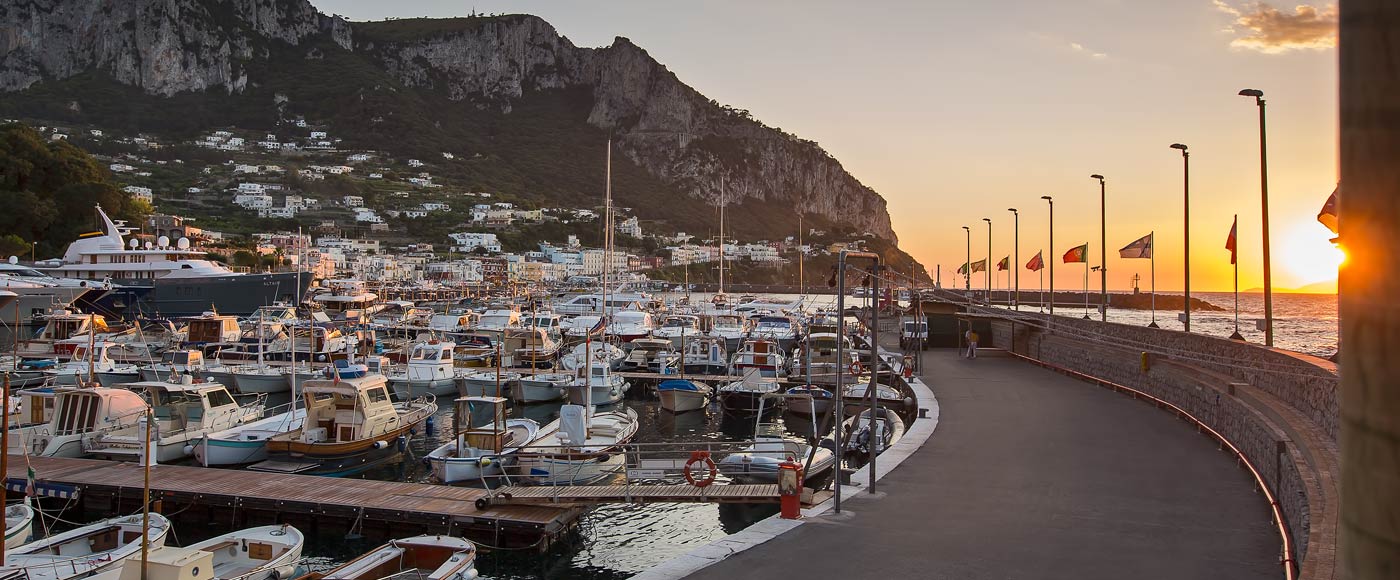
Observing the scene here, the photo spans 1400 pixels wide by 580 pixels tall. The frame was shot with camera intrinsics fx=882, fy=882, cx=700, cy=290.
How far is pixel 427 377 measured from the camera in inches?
1369

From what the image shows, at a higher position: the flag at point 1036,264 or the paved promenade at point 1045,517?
the flag at point 1036,264

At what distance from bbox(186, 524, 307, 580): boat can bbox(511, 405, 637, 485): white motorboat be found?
12.9 feet

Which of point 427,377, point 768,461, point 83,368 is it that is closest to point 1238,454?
point 768,461

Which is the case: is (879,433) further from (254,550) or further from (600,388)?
(254,550)

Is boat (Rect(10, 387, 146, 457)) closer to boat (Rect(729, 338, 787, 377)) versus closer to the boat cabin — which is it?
the boat cabin

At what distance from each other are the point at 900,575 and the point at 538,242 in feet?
586

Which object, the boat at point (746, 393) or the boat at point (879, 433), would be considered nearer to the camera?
the boat at point (879, 433)

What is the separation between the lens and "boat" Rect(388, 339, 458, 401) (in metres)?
34.4

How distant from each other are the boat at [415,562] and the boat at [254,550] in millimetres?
1047

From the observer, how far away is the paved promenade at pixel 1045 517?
32.6 ft

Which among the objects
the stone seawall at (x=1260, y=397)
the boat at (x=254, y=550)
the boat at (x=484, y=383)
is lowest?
the boat at (x=254, y=550)


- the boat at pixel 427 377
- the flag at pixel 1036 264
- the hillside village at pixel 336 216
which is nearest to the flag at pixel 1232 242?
the flag at pixel 1036 264

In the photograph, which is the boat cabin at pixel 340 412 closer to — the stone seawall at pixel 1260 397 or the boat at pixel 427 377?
the boat at pixel 427 377

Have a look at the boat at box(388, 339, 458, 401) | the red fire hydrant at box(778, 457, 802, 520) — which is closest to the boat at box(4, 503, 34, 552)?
the red fire hydrant at box(778, 457, 802, 520)
